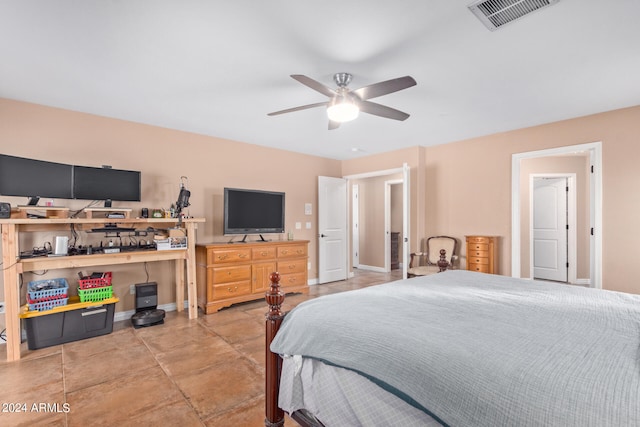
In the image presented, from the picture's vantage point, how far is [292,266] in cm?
484

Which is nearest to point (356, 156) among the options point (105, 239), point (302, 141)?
point (302, 141)

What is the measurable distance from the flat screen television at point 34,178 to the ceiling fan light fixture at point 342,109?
2.82 meters

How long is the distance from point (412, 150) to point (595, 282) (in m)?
2.99

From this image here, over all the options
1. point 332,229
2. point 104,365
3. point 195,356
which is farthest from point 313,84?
point 332,229

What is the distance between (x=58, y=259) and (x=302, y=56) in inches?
117

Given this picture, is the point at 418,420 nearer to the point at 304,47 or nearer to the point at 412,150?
the point at 304,47

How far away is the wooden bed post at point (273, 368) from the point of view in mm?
1719

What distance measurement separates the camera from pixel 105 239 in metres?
3.64

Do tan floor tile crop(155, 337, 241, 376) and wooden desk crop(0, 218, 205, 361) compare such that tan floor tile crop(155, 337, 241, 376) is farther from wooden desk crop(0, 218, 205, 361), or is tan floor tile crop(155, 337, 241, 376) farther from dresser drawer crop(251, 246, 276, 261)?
dresser drawer crop(251, 246, 276, 261)

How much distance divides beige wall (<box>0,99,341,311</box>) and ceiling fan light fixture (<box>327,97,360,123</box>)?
2.57 meters

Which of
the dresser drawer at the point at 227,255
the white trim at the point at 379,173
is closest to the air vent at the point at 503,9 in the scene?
the white trim at the point at 379,173

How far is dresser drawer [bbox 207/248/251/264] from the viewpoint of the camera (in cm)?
402

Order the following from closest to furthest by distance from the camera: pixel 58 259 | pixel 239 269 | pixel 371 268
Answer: pixel 58 259 < pixel 239 269 < pixel 371 268

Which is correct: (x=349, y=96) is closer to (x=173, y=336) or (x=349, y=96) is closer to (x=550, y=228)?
(x=173, y=336)
